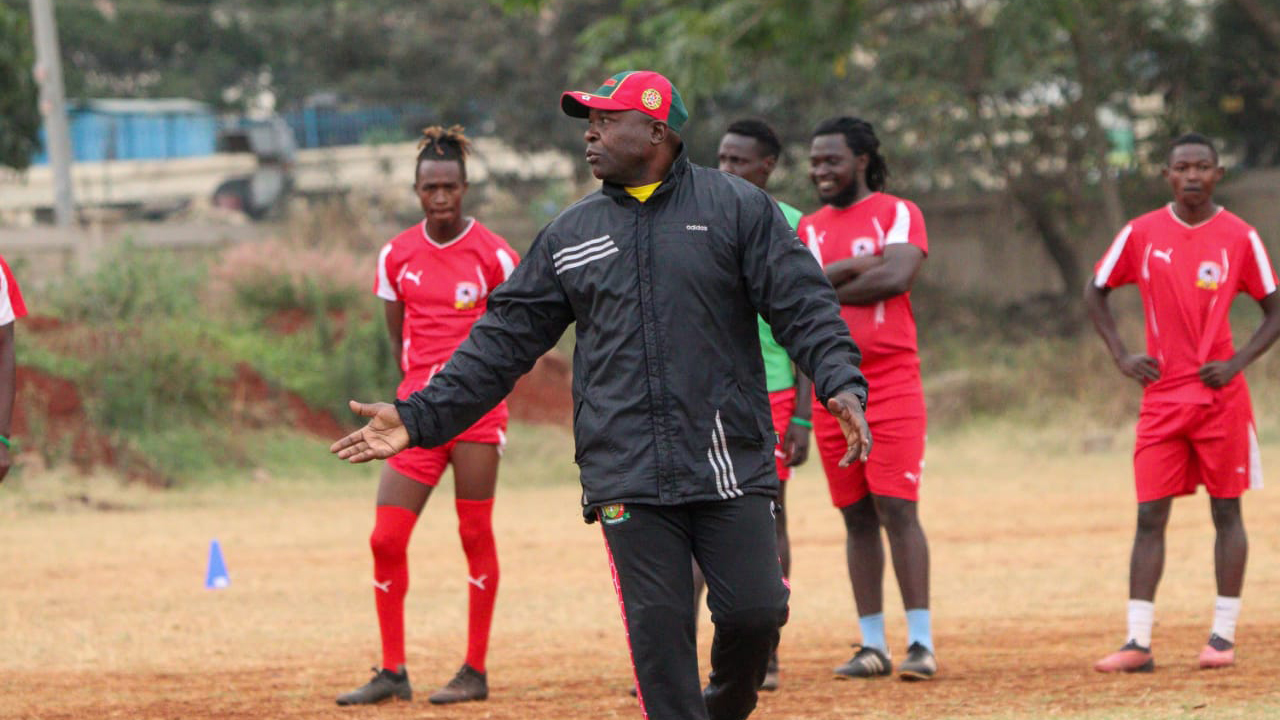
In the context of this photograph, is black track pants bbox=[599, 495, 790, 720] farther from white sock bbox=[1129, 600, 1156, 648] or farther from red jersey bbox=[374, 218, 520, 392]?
white sock bbox=[1129, 600, 1156, 648]

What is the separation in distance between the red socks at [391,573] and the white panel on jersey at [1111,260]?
356 centimetres

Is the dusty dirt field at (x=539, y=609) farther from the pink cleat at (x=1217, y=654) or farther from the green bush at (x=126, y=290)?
the green bush at (x=126, y=290)

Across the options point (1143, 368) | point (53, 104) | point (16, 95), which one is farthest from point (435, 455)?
point (53, 104)

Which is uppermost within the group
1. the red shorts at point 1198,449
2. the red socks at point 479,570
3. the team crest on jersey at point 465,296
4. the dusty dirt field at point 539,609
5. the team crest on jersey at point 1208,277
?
the team crest on jersey at point 465,296

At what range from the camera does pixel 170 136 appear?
35344 mm

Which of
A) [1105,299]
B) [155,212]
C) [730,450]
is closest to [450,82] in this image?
[155,212]

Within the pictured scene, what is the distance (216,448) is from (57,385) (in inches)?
76.7

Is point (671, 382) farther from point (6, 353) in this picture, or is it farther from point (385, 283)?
point (6, 353)

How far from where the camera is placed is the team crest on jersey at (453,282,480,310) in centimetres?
774

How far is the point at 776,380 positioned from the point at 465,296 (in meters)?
1.51

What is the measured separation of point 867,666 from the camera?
782cm

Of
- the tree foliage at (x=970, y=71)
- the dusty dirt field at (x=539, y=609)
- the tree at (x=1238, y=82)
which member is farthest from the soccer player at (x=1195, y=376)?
the tree at (x=1238, y=82)

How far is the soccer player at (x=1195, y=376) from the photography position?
779cm

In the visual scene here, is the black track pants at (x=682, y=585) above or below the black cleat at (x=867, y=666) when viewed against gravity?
above
